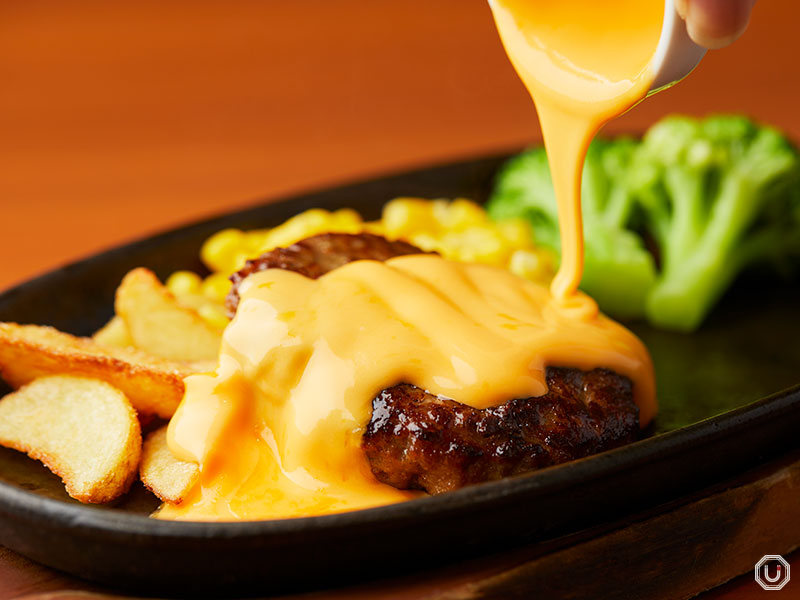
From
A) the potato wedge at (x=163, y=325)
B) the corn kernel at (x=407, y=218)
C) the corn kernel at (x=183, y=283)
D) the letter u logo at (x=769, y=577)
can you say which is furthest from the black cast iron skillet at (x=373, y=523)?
the corn kernel at (x=407, y=218)

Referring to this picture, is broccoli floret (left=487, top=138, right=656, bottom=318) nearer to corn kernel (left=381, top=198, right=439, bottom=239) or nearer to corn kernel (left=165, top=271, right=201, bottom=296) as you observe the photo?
corn kernel (left=381, top=198, right=439, bottom=239)

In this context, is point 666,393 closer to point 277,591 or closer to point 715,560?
point 715,560

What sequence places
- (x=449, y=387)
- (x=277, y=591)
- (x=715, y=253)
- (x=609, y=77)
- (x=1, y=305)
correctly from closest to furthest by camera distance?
(x=277, y=591) < (x=449, y=387) < (x=609, y=77) < (x=1, y=305) < (x=715, y=253)

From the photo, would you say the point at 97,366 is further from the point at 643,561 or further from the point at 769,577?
the point at 769,577

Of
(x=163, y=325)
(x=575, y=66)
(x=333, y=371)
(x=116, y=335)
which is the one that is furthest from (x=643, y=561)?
(x=116, y=335)

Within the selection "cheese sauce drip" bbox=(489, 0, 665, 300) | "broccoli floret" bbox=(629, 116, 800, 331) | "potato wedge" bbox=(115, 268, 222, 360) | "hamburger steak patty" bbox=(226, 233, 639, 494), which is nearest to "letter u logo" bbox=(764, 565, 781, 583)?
"hamburger steak patty" bbox=(226, 233, 639, 494)

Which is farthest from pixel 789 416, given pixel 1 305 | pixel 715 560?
pixel 1 305
